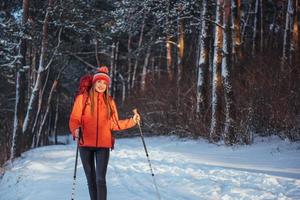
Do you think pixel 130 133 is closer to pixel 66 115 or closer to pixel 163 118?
pixel 163 118

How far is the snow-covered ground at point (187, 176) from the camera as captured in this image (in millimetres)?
8586

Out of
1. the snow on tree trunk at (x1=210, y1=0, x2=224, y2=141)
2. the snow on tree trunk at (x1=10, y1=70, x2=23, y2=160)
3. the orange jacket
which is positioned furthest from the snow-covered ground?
the snow on tree trunk at (x1=10, y1=70, x2=23, y2=160)

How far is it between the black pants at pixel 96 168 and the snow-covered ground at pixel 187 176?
5.58 feet

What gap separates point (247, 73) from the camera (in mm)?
18016

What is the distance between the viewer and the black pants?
704 centimetres

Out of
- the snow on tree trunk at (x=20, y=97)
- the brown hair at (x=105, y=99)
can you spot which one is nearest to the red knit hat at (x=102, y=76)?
the brown hair at (x=105, y=99)

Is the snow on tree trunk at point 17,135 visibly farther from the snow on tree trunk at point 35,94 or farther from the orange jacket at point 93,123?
Answer: the orange jacket at point 93,123

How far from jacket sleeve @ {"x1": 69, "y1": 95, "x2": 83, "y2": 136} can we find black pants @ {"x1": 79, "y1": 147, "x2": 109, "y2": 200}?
34 cm

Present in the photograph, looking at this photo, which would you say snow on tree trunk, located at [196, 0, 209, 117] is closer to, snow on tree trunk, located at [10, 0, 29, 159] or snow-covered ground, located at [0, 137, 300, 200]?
snow-covered ground, located at [0, 137, 300, 200]

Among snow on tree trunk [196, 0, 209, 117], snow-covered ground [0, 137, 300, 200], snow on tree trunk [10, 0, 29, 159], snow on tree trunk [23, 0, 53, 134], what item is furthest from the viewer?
snow on tree trunk [23, 0, 53, 134]

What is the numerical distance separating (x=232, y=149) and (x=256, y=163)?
3016 mm

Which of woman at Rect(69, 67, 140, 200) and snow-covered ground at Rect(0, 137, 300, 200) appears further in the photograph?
snow-covered ground at Rect(0, 137, 300, 200)

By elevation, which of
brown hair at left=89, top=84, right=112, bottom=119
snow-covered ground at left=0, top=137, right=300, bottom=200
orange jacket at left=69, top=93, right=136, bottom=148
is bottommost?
snow-covered ground at left=0, top=137, right=300, bottom=200

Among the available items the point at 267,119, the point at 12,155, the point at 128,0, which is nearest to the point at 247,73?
the point at 267,119
